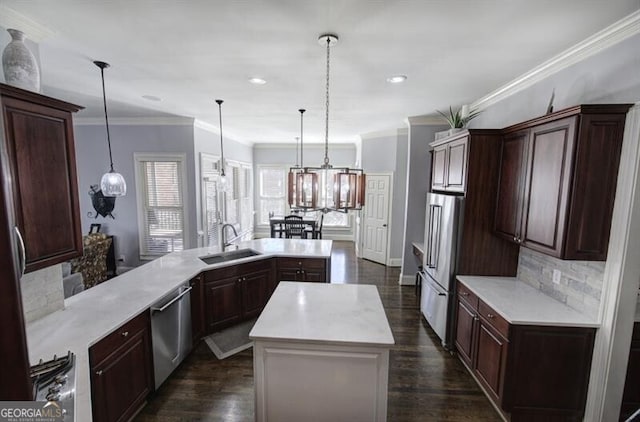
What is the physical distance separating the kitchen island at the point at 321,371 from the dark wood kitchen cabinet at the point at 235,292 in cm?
155

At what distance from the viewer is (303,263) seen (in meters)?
3.72

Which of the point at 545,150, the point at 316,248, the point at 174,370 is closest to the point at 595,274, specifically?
the point at 545,150

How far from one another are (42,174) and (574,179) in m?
3.36

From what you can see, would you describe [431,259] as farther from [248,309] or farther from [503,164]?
[248,309]

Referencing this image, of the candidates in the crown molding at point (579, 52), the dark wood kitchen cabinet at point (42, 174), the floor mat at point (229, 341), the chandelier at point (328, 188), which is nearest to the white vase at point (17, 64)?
the dark wood kitchen cabinet at point (42, 174)

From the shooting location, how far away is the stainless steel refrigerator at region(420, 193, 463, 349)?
9.75 ft

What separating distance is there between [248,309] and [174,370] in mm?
1022

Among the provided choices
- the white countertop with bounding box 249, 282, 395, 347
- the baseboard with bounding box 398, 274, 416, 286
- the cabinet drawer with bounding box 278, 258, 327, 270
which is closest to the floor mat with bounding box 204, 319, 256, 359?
the cabinet drawer with bounding box 278, 258, 327, 270

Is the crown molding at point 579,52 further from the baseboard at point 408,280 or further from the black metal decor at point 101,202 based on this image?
the black metal decor at point 101,202

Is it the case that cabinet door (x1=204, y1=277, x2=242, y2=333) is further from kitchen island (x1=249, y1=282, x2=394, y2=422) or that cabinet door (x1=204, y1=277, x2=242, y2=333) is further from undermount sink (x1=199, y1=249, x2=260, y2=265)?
kitchen island (x1=249, y1=282, x2=394, y2=422)

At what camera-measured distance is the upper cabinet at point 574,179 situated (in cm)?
184

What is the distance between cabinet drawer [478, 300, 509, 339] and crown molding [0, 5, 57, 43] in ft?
12.9

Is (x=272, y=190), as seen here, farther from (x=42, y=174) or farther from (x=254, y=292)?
(x=42, y=174)

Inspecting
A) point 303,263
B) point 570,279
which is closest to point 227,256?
point 303,263
